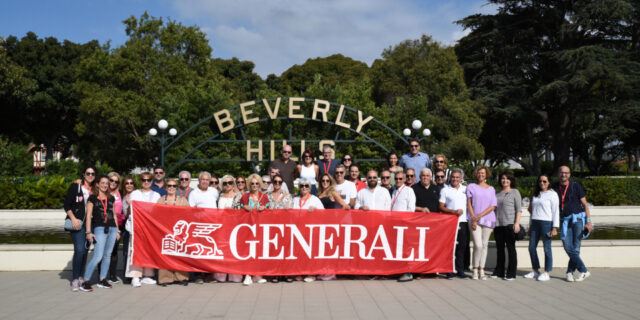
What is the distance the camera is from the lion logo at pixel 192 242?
26.4 ft

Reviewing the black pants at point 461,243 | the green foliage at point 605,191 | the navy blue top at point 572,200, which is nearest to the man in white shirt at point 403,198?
the black pants at point 461,243

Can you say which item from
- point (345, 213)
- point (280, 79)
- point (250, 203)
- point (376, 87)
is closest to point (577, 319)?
point (345, 213)

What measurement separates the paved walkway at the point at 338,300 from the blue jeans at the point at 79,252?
32cm

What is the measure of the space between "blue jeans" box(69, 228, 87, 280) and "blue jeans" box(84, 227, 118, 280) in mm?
121

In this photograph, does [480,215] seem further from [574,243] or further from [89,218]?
[89,218]

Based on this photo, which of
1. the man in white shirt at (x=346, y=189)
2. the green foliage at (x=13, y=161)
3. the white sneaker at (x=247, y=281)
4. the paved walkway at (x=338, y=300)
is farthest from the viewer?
the green foliage at (x=13, y=161)

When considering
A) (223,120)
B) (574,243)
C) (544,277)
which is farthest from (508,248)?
(223,120)

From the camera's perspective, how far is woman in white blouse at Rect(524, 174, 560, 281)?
26.6ft

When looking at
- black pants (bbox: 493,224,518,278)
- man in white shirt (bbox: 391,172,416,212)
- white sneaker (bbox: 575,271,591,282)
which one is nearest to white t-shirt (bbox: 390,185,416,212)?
man in white shirt (bbox: 391,172,416,212)

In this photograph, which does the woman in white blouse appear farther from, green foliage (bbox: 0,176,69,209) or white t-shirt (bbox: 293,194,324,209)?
green foliage (bbox: 0,176,69,209)

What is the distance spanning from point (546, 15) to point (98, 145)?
3507cm

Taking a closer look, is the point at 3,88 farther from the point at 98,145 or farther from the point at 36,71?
the point at 36,71

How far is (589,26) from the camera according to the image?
103ft

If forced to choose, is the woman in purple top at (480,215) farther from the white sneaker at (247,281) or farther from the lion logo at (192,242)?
the lion logo at (192,242)
